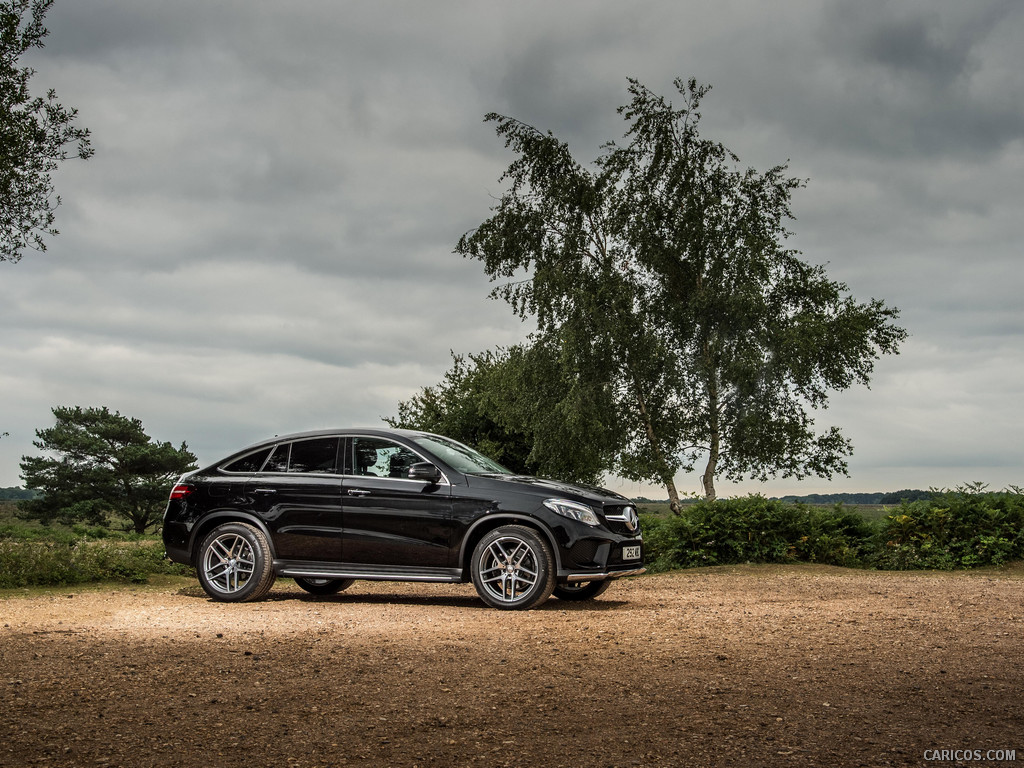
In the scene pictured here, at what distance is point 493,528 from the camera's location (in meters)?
9.70

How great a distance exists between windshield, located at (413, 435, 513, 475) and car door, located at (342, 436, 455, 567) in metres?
0.24

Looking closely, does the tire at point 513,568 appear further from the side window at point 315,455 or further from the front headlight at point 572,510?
the side window at point 315,455

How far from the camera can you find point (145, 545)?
51.0 ft

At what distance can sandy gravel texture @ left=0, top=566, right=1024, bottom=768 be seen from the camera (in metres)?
4.46

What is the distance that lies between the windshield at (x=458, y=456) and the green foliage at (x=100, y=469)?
33240mm

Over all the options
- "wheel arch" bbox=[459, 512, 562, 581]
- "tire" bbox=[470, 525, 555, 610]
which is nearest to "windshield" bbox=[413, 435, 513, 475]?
"wheel arch" bbox=[459, 512, 562, 581]

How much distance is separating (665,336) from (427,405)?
11523mm

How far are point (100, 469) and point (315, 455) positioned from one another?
1347 inches

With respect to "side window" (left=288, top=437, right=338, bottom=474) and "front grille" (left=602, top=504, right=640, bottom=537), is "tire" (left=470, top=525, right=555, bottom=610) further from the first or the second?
"side window" (left=288, top=437, right=338, bottom=474)

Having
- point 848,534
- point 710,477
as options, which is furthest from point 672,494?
point 848,534

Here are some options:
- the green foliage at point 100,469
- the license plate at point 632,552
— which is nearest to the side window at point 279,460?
the license plate at point 632,552

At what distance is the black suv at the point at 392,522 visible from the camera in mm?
9453

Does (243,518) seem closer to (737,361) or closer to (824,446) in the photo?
(737,361)

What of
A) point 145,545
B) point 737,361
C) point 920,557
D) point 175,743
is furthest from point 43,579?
point 737,361
